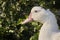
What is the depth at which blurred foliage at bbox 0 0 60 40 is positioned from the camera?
6676 millimetres

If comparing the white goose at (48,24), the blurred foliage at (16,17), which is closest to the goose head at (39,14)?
the white goose at (48,24)

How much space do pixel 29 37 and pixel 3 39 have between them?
52cm

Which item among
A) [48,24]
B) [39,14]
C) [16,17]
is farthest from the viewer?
[16,17]

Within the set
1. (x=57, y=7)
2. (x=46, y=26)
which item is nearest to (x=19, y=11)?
(x=57, y=7)

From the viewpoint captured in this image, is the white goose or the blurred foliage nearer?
the white goose

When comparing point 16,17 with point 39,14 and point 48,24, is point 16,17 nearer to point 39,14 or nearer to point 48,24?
point 39,14

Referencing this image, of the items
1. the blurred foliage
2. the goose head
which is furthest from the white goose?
the blurred foliage

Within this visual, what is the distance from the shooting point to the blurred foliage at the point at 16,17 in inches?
263

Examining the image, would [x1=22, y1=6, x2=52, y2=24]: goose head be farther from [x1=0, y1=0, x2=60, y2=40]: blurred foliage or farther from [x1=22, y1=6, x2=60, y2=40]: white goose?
[x1=0, y1=0, x2=60, y2=40]: blurred foliage

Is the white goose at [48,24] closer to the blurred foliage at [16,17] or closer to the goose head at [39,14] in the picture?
the goose head at [39,14]

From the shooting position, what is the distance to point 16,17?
22.3 feet

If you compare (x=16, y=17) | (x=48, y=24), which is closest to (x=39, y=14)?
(x=48, y=24)

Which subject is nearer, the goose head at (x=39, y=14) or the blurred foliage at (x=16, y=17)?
the goose head at (x=39, y=14)

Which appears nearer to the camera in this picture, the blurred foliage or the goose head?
the goose head
